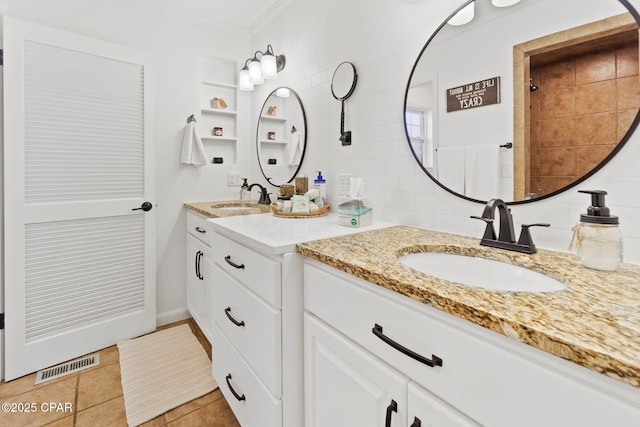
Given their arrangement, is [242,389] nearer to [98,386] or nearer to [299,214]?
[299,214]

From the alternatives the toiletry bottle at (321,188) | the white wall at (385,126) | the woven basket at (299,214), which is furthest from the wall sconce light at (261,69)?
the woven basket at (299,214)

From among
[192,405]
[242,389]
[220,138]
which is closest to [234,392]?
[242,389]

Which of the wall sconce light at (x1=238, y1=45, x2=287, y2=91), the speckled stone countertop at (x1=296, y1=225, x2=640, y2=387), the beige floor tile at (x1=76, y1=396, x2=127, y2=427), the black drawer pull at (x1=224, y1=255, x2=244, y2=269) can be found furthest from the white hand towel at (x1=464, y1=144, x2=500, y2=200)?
the beige floor tile at (x1=76, y1=396, x2=127, y2=427)

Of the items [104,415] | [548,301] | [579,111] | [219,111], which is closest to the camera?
[548,301]

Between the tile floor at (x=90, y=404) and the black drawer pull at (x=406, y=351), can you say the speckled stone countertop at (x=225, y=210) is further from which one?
the black drawer pull at (x=406, y=351)

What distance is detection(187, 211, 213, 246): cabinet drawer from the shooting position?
1955mm

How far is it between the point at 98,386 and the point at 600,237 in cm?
235

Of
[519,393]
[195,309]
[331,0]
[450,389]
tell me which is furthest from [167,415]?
[331,0]

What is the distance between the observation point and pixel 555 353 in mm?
449

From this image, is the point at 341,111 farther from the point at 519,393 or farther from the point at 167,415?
the point at 167,415

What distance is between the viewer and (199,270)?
6.96 feet

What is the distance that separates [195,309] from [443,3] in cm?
238

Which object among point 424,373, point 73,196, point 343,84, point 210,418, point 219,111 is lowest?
point 210,418

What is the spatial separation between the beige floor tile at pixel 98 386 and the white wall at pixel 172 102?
1.95 feet
